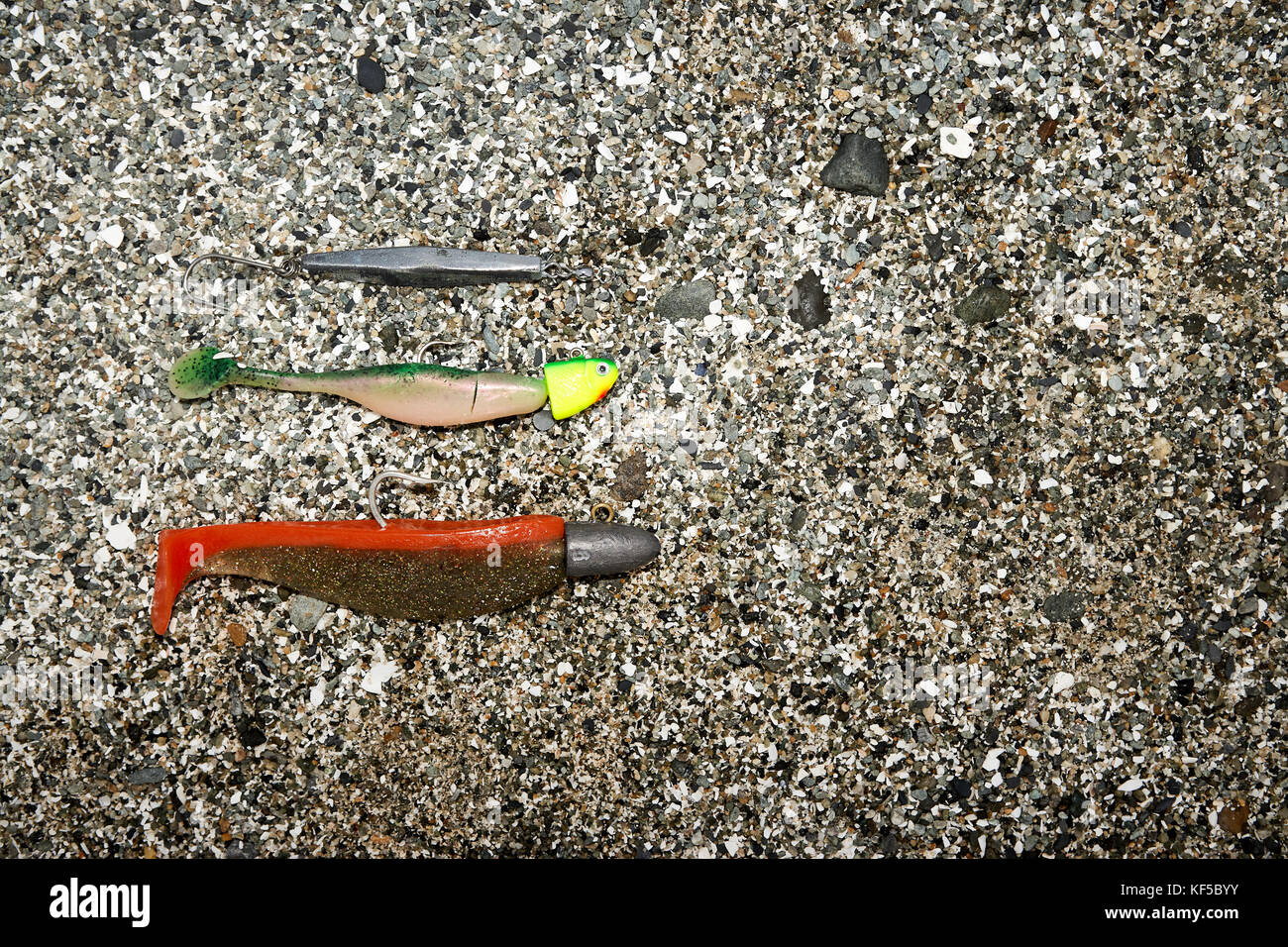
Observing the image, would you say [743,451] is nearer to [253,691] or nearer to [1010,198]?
[1010,198]

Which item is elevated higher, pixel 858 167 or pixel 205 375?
pixel 858 167

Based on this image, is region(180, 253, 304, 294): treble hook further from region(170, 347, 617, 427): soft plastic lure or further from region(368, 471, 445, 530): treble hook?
region(368, 471, 445, 530): treble hook

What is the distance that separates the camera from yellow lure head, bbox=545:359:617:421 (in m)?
1.16

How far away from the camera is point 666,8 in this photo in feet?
4.00

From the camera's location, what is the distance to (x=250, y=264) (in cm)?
118

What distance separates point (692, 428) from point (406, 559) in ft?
1.44

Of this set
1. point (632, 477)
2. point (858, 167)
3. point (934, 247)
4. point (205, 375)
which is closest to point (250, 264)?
point (205, 375)

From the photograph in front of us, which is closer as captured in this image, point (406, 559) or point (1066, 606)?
point (406, 559)

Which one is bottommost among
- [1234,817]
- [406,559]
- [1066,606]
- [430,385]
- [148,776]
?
[1234,817]

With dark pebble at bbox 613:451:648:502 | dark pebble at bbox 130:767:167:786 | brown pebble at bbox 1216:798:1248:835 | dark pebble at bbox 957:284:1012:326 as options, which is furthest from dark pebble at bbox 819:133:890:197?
dark pebble at bbox 130:767:167:786

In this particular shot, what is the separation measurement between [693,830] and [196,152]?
1.22 m

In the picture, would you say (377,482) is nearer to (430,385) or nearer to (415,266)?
(430,385)
